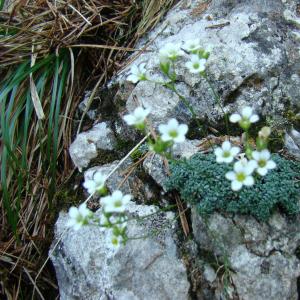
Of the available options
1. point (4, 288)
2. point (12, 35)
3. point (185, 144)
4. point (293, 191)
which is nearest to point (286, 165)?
point (293, 191)

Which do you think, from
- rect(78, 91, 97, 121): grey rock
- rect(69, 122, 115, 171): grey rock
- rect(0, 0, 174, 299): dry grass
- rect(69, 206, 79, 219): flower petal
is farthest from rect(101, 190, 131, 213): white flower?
rect(78, 91, 97, 121): grey rock

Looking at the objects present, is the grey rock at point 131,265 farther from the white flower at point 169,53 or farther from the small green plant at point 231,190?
the white flower at point 169,53

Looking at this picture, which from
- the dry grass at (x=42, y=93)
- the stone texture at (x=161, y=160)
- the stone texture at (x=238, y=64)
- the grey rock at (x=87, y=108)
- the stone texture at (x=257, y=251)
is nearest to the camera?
the stone texture at (x=257, y=251)

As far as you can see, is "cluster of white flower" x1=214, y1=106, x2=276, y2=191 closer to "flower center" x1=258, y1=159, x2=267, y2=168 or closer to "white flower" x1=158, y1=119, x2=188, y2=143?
"flower center" x1=258, y1=159, x2=267, y2=168

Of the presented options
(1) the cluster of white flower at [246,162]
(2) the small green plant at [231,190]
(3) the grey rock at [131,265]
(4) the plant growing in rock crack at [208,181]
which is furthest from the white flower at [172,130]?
(3) the grey rock at [131,265]

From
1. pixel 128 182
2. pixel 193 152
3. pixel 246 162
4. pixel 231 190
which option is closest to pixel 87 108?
pixel 128 182

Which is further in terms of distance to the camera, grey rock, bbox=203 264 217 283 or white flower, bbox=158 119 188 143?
grey rock, bbox=203 264 217 283
